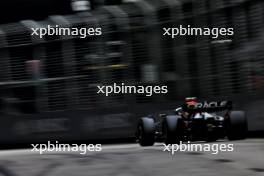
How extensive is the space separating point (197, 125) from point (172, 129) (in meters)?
0.34

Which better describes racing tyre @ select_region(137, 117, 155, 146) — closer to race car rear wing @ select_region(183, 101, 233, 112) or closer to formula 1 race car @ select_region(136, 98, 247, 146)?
formula 1 race car @ select_region(136, 98, 247, 146)

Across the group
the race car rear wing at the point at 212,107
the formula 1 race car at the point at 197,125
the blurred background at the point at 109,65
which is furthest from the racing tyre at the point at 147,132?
the blurred background at the point at 109,65

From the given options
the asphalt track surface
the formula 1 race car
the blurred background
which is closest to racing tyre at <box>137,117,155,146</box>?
the formula 1 race car

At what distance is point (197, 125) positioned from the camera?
6207 mm

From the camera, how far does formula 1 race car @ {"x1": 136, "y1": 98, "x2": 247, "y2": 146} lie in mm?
6000

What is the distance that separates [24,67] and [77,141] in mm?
2459

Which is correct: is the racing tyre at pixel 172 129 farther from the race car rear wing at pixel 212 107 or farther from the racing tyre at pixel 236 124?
the racing tyre at pixel 236 124

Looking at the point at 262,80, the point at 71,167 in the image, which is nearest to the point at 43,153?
the point at 71,167

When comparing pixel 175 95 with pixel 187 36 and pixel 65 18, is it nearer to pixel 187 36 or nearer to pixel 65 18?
pixel 187 36

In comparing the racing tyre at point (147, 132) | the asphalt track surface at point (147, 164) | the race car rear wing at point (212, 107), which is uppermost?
the race car rear wing at point (212, 107)

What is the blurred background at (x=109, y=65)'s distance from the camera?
37.3 feet

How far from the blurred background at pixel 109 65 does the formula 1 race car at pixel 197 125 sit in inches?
155

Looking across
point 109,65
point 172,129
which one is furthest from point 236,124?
point 109,65

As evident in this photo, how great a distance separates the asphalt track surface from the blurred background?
3.20ft
